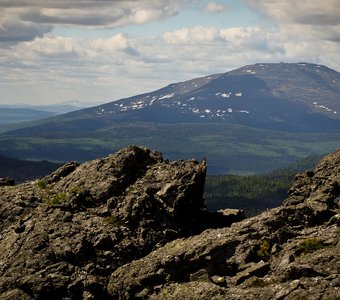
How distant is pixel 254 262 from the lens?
45.4 metres

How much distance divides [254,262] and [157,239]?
34.0ft

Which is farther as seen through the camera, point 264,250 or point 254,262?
point 264,250

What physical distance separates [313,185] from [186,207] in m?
14.5

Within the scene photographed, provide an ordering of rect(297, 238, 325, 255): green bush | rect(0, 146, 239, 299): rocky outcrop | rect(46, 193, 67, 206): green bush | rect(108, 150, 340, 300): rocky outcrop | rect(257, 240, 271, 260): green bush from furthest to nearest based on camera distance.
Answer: rect(46, 193, 67, 206): green bush → rect(0, 146, 239, 299): rocky outcrop → rect(257, 240, 271, 260): green bush → rect(297, 238, 325, 255): green bush → rect(108, 150, 340, 300): rocky outcrop

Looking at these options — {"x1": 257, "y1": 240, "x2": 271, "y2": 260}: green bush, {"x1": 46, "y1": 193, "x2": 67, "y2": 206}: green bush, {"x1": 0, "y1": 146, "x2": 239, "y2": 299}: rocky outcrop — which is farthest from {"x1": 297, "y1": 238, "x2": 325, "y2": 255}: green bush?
{"x1": 46, "y1": 193, "x2": 67, "y2": 206}: green bush

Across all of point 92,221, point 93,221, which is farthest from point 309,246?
point 92,221

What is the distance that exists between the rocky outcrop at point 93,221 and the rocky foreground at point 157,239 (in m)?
0.10

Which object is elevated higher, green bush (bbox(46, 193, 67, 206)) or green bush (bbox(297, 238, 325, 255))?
green bush (bbox(46, 193, 67, 206))

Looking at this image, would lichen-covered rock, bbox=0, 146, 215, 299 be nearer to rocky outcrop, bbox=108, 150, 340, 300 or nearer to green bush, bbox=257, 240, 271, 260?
rocky outcrop, bbox=108, 150, 340, 300

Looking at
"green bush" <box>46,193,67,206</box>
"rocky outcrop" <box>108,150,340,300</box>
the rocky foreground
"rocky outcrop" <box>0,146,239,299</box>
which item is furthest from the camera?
"green bush" <box>46,193,67,206</box>

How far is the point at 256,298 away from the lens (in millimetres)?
38781

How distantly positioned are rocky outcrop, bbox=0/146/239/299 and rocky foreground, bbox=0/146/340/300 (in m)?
0.10

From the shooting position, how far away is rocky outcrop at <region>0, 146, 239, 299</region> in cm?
4794

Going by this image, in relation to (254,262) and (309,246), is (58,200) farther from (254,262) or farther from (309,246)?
(309,246)
